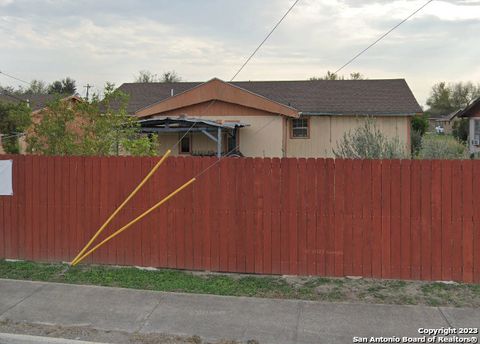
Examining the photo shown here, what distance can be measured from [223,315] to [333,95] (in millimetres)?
20946

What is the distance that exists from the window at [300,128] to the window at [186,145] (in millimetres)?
4745

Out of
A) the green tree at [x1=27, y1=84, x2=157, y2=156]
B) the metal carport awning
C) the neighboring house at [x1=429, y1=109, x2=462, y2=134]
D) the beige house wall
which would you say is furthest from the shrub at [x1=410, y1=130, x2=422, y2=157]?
the neighboring house at [x1=429, y1=109, x2=462, y2=134]

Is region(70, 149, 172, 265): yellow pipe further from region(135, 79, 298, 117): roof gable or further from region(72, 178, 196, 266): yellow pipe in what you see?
region(135, 79, 298, 117): roof gable

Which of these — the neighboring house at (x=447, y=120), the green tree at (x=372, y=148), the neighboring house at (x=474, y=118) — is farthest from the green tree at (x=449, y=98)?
the green tree at (x=372, y=148)

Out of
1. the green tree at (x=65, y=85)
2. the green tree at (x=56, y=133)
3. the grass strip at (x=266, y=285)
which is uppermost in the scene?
the green tree at (x=65, y=85)

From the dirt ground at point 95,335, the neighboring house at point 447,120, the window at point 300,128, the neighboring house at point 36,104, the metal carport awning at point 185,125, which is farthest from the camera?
the neighboring house at point 447,120

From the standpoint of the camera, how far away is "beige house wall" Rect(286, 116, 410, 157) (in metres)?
23.0

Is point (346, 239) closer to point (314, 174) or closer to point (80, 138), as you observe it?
point (314, 174)

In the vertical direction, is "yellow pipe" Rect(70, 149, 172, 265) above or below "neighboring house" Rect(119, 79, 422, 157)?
below

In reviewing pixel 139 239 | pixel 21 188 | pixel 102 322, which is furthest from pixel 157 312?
pixel 21 188

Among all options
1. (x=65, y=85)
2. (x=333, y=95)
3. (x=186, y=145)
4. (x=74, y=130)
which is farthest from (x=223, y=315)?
(x=65, y=85)

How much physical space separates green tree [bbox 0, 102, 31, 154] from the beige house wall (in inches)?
453

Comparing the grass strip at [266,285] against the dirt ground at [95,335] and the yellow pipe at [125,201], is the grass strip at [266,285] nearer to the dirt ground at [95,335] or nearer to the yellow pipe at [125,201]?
the yellow pipe at [125,201]

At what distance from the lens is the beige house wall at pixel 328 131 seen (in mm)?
22984
